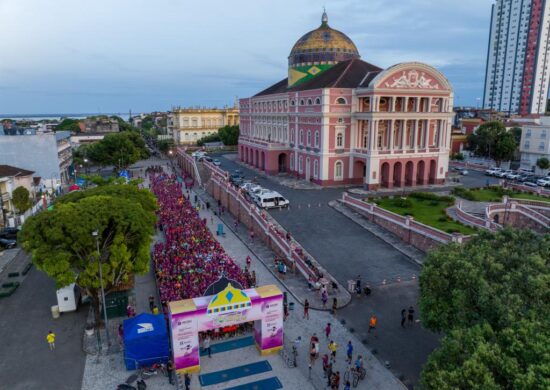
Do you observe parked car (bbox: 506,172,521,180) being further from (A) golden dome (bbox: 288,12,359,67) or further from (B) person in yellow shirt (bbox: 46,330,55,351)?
(B) person in yellow shirt (bbox: 46,330,55,351)

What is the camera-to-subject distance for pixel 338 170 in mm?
45562

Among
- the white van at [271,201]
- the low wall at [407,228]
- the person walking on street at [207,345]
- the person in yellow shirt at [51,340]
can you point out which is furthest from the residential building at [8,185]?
the low wall at [407,228]

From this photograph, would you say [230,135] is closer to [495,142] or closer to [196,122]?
[196,122]

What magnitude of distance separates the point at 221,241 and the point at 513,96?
371ft

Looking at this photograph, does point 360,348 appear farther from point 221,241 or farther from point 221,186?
point 221,186

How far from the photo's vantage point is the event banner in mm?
15969

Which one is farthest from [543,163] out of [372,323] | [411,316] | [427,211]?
[372,323]

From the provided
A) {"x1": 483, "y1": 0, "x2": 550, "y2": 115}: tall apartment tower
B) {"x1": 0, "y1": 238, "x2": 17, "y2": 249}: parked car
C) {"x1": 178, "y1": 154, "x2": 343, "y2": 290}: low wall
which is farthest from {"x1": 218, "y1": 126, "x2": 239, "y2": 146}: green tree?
Answer: {"x1": 483, "y1": 0, "x2": 550, "y2": 115}: tall apartment tower

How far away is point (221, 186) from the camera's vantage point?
43906 millimetres

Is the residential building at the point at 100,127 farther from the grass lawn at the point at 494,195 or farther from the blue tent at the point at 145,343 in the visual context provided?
the blue tent at the point at 145,343

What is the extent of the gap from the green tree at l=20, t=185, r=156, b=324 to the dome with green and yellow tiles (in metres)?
43.3

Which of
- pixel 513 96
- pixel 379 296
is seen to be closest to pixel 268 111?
pixel 379 296

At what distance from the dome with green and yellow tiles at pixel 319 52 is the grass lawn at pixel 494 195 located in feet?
89.4

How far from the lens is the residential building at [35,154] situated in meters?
48.4
